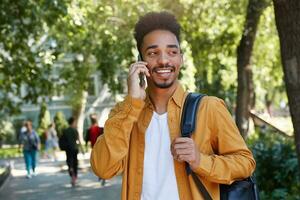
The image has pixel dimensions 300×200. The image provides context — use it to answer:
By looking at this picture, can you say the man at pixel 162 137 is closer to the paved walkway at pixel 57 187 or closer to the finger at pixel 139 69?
the finger at pixel 139 69

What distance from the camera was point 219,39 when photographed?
65.2ft

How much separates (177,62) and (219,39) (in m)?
17.3

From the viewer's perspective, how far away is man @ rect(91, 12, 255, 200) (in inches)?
104

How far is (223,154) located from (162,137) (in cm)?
29

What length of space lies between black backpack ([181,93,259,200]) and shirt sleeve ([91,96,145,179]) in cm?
22

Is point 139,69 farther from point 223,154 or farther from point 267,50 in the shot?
point 267,50

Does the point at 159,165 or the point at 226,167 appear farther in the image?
the point at 159,165

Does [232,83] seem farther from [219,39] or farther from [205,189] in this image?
[205,189]

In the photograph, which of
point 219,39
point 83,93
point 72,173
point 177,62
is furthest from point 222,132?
point 83,93

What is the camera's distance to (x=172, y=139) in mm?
2693

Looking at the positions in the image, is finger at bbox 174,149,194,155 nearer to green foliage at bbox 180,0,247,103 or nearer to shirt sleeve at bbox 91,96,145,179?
shirt sleeve at bbox 91,96,145,179

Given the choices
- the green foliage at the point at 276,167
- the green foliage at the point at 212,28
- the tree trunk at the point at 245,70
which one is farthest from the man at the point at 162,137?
the green foliage at the point at 212,28

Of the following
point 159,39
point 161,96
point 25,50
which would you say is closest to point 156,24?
point 159,39

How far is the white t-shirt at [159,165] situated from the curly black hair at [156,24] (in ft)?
1.32
